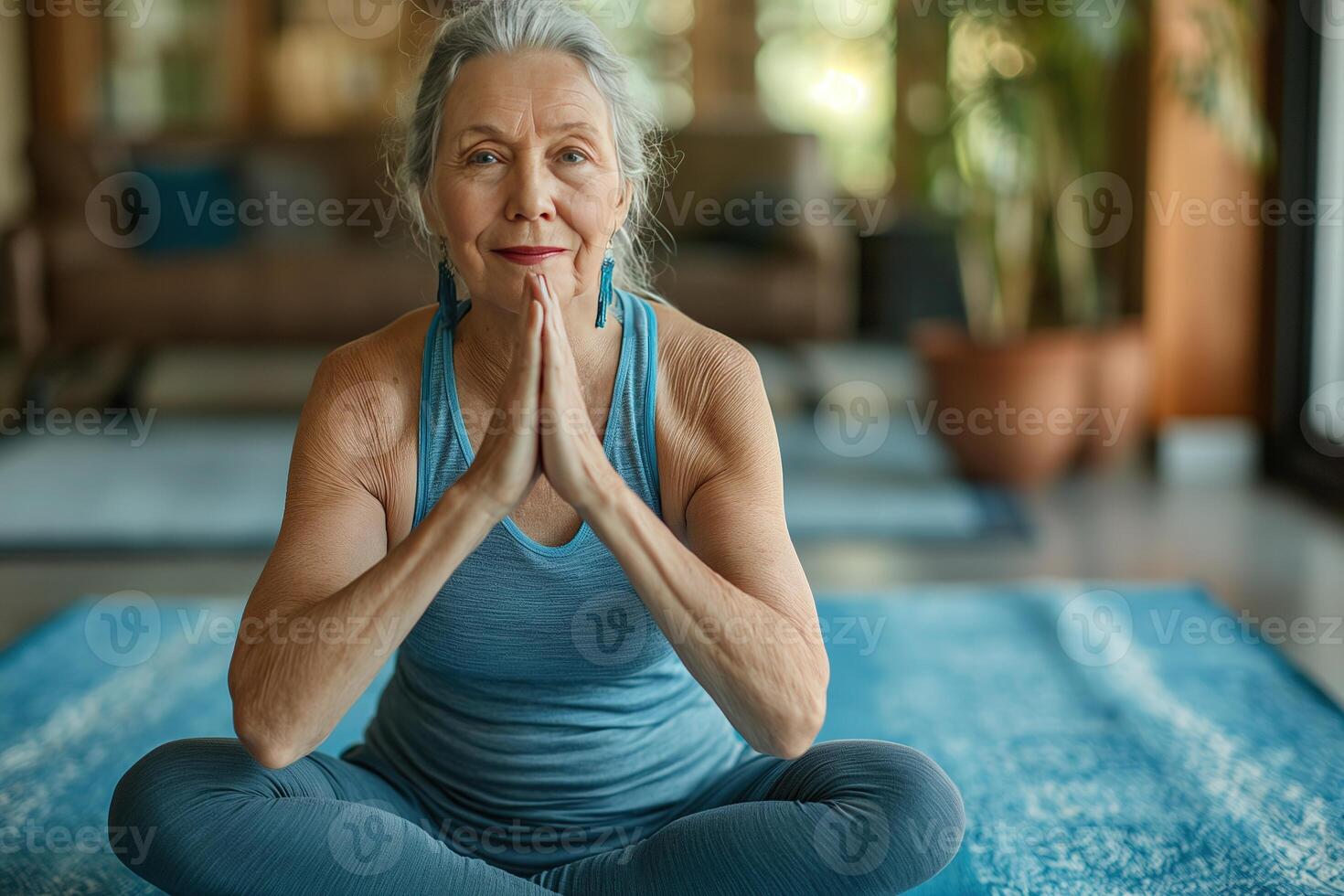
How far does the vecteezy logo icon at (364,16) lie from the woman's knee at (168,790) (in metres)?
5.68

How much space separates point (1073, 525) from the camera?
130 inches

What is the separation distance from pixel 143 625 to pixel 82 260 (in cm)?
258

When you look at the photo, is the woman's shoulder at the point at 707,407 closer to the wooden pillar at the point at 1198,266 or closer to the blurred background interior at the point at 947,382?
the blurred background interior at the point at 947,382

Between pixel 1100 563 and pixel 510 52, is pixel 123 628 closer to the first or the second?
pixel 510 52

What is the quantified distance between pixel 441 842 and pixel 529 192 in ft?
2.03

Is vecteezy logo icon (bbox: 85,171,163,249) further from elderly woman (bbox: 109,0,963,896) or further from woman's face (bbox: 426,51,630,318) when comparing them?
woman's face (bbox: 426,51,630,318)

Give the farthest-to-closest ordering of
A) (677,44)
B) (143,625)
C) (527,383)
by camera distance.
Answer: (677,44) < (143,625) < (527,383)

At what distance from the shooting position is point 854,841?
47.9 inches

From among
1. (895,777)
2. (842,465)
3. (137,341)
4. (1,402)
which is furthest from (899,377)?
(895,777)

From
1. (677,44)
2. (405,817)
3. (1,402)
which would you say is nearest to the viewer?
(405,817)

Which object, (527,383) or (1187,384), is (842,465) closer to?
(1187,384)

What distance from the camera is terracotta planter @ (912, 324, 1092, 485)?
3623 millimetres

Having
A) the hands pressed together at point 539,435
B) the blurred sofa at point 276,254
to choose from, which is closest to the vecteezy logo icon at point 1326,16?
the blurred sofa at point 276,254
